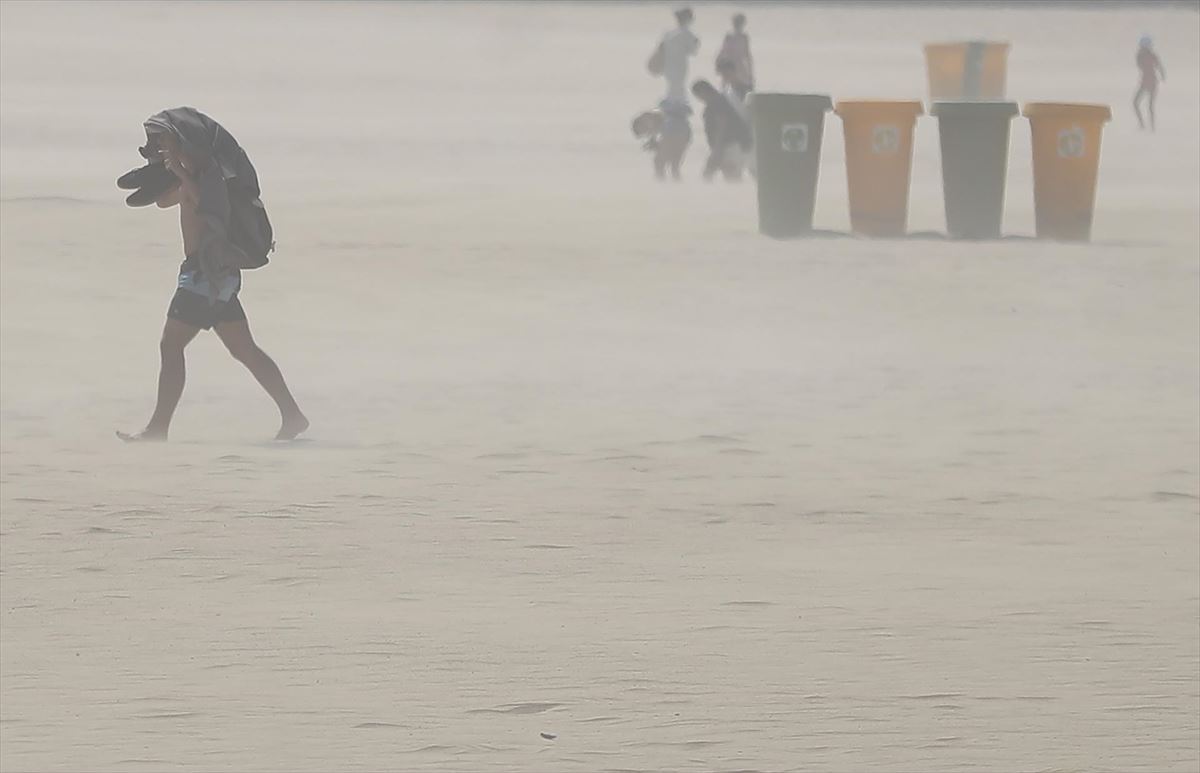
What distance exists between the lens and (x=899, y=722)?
5.88 meters

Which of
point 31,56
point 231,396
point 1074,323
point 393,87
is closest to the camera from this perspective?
point 231,396

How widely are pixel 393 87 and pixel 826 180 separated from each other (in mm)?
11997

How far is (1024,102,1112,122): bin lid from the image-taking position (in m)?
17.5

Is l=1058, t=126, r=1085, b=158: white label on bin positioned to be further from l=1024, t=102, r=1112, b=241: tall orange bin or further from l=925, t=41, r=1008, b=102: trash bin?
l=925, t=41, r=1008, b=102: trash bin

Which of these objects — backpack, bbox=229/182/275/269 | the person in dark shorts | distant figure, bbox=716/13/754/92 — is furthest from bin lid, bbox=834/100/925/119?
backpack, bbox=229/182/275/269

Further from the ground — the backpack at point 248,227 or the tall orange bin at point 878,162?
the backpack at point 248,227

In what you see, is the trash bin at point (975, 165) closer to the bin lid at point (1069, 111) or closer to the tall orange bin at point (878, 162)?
the bin lid at point (1069, 111)

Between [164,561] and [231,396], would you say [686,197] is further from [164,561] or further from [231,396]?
[164,561]

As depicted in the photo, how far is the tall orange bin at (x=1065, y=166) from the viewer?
17.5 meters

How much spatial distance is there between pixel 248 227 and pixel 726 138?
44.3 ft

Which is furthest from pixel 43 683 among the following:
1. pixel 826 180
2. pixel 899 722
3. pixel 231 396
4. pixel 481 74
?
pixel 481 74

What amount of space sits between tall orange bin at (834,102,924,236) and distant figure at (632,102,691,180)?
13.1 ft

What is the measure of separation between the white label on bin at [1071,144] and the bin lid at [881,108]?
1.01 m

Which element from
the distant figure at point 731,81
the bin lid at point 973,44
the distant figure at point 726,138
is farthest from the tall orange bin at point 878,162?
the bin lid at point 973,44
